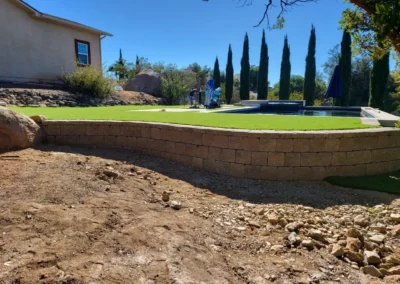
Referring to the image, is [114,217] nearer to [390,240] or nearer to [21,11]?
[390,240]

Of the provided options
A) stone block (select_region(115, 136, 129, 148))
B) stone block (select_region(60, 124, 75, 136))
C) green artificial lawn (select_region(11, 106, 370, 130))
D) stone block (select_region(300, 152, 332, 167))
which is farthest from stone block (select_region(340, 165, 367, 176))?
stone block (select_region(60, 124, 75, 136))

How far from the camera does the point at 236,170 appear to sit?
5.35m

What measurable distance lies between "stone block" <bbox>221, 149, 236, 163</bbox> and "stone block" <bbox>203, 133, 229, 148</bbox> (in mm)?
104

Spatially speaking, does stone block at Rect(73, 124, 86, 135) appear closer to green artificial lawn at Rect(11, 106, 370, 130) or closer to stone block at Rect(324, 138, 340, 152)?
green artificial lawn at Rect(11, 106, 370, 130)

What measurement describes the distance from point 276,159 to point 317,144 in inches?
31.1

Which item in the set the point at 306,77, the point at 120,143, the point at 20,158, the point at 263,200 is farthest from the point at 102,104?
the point at 306,77

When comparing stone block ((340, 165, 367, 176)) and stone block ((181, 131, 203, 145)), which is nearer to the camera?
stone block ((340, 165, 367, 176))

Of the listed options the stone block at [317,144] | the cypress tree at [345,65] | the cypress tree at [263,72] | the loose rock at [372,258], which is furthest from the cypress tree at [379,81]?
the loose rock at [372,258]

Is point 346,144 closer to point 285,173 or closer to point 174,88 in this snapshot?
point 285,173

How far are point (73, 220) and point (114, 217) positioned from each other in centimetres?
45

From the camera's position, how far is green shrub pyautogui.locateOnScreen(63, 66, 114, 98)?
50.1 ft

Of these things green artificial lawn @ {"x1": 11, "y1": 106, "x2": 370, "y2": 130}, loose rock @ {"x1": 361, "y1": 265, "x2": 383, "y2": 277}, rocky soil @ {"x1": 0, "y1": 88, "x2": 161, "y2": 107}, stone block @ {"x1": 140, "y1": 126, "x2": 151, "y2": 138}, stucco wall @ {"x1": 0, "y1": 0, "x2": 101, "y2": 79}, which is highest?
stucco wall @ {"x1": 0, "y1": 0, "x2": 101, "y2": 79}

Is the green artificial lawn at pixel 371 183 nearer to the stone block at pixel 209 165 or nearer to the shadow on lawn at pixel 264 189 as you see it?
the shadow on lawn at pixel 264 189

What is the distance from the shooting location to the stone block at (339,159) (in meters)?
5.24
